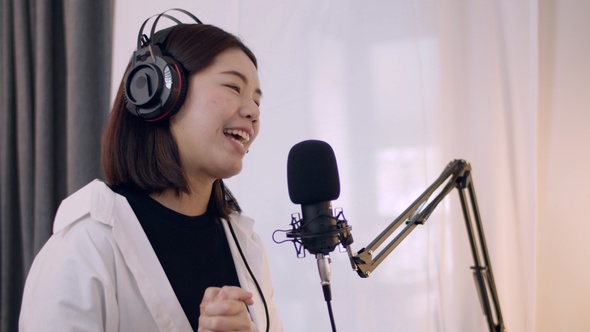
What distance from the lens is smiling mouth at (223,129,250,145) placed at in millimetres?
963

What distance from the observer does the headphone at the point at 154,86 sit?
0.89m

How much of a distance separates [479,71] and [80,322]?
1.21 metres

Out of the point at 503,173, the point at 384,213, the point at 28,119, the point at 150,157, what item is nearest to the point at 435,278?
the point at 384,213

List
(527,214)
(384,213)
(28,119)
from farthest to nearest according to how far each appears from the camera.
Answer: (28,119) < (384,213) < (527,214)

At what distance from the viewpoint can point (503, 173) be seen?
1368 mm

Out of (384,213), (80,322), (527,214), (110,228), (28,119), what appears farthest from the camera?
(28,119)

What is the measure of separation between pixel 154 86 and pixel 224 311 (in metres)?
0.44

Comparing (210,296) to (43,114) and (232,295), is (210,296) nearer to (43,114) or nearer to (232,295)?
(232,295)

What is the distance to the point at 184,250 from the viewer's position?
3.15 feet

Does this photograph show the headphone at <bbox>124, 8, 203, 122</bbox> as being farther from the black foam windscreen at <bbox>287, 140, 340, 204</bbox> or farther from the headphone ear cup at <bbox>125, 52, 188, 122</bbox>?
the black foam windscreen at <bbox>287, 140, 340, 204</bbox>

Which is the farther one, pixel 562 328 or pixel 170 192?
pixel 562 328

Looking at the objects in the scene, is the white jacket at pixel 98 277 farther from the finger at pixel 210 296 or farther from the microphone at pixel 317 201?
the microphone at pixel 317 201

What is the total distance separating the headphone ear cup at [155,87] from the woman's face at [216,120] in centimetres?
4

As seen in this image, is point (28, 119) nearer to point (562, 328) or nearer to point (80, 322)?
point (80, 322)
